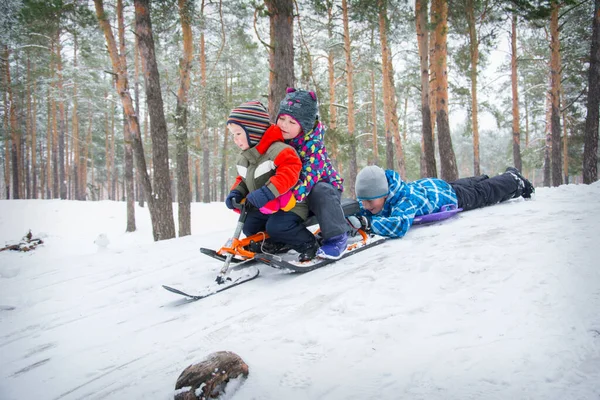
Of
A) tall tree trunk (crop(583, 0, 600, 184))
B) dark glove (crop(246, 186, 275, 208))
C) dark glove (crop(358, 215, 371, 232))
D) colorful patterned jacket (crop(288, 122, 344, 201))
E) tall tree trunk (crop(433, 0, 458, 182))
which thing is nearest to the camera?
Answer: dark glove (crop(246, 186, 275, 208))

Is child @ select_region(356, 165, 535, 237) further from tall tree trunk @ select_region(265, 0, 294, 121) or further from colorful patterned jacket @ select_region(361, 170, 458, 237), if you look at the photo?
tall tree trunk @ select_region(265, 0, 294, 121)

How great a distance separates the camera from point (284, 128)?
2.86 metres

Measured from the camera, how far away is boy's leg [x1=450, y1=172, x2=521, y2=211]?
3.97 metres

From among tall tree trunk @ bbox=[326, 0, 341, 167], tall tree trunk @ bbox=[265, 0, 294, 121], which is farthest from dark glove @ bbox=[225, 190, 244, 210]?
tall tree trunk @ bbox=[326, 0, 341, 167]

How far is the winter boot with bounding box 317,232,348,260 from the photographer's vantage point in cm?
270

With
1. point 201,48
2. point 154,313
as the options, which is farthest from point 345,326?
point 201,48

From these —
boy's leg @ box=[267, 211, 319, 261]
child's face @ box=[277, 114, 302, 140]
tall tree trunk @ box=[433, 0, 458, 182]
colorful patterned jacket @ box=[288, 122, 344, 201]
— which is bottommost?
boy's leg @ box=[267, 211, 319, 261]

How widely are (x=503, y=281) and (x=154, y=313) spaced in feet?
7.03

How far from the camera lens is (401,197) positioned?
11.4 ft

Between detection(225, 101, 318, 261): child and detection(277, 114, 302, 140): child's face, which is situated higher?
detection(277, 114, 302, 140): child's face

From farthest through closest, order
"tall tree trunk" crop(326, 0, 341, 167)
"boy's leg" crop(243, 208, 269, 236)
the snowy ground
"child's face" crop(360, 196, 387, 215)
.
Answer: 1. "tall tree trunk" crop(326, 0, 341, 167)
2. "child's face" crop(360, 196, 387, 215)
3. "boy's leg" crop(243, 208, 269, 236)
4. the snowy ground

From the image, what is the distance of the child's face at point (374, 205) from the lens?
3.46 metres

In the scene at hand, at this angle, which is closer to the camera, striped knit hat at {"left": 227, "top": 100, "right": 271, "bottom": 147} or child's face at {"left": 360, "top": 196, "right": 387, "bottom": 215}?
striped knit hat at {"left": 227, "top": 100, "right": 271, "bottom": 147}

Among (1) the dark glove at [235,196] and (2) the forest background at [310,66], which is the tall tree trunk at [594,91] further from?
(1) the dark glove at [235,196]
